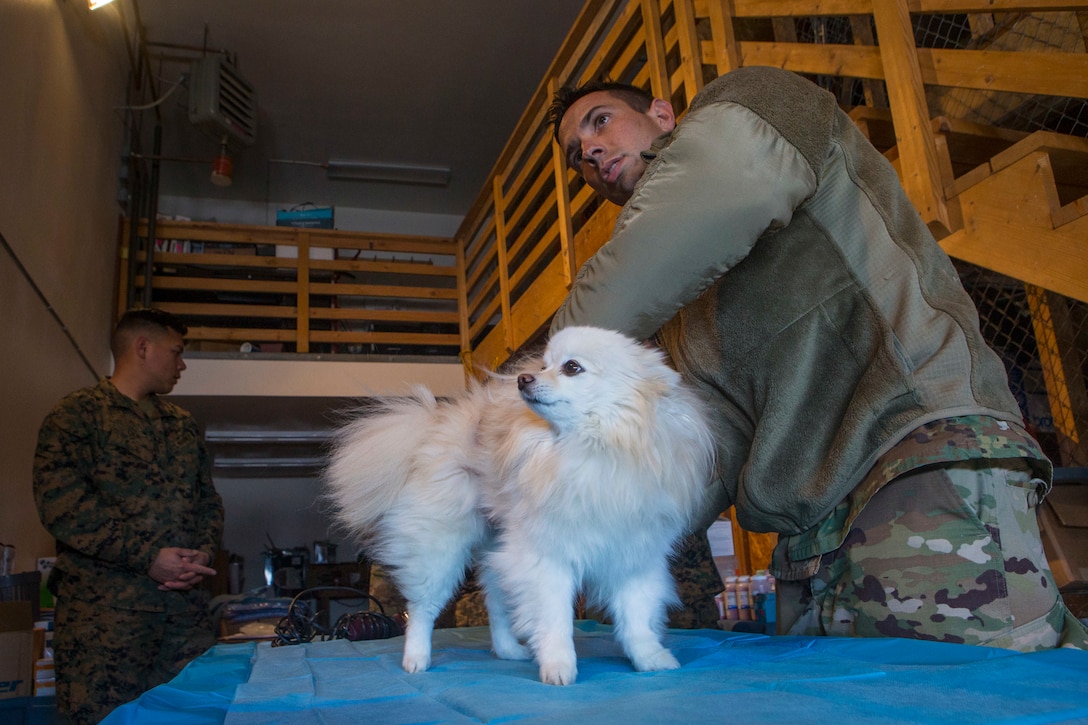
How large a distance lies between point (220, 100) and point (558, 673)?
6929mm

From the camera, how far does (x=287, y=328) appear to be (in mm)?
8430

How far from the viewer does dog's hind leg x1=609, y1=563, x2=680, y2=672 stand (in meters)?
1.43


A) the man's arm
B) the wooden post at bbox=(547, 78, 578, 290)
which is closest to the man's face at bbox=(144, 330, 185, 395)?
the wooden post at bbox=(547, 78, 578, 290)

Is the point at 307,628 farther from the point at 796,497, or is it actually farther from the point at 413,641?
the point at 796,497

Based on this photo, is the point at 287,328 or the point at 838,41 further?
the point at 287,328

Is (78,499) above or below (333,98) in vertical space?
below

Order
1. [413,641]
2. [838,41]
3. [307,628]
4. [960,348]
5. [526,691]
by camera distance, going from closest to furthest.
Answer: [526,691] → [960,348] → [413,641] → [307,628] → [838,41]

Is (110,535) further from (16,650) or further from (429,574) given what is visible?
(429,574)

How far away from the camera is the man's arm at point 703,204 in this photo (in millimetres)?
1369

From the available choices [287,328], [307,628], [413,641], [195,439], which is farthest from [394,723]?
[287,328]

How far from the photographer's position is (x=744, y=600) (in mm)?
3346

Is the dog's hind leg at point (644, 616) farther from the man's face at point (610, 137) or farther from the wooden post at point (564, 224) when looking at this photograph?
the wooden post at point (564, 224)

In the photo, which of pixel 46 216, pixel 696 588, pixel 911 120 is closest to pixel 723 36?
pixel 911 120

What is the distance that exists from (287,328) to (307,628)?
19.7ft
